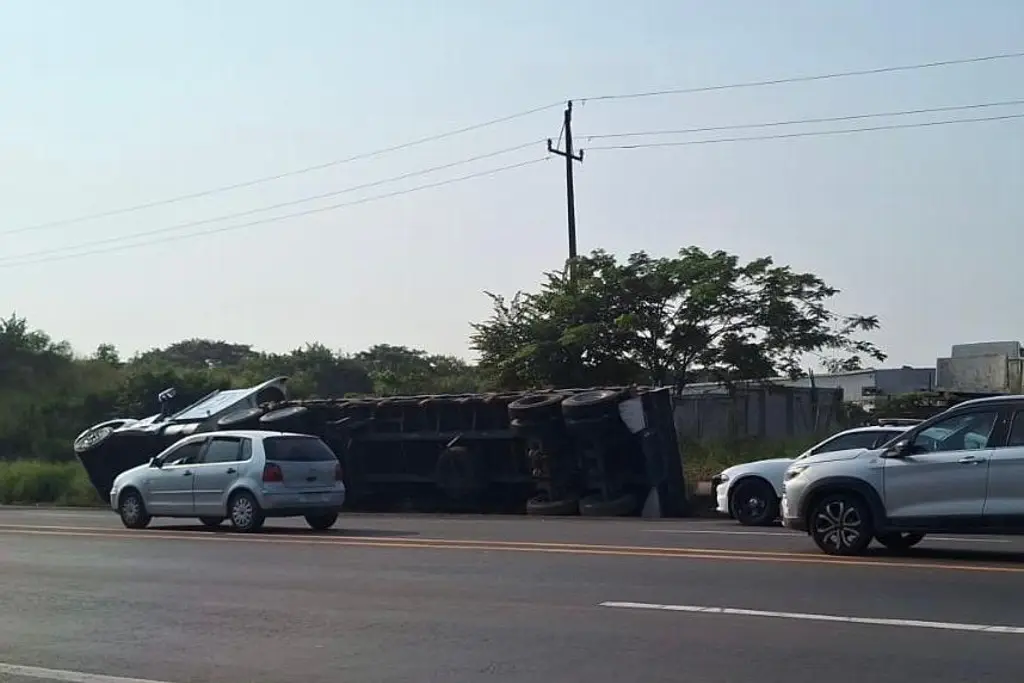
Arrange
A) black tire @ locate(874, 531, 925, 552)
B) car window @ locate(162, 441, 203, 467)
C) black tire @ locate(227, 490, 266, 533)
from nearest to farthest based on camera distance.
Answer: black tire @ locate(874, 531, 925, 552), black tire @ locate(227, 490, 266, 533), car window @ locate(162, 441, 203, 467)

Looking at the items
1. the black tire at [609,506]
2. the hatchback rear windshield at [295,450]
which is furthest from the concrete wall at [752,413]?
the hatchback rear windshield at [295,450]

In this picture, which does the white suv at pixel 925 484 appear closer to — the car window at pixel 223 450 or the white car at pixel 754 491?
the white car at pixel 754 491

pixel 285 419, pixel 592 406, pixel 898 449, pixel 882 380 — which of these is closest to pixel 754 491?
pixel 592 406

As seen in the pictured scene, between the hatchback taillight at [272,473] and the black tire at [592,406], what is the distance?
5506 mm

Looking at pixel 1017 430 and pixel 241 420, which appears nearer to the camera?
pixel 1017 430

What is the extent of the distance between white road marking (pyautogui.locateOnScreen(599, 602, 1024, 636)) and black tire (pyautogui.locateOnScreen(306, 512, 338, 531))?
32.5ft

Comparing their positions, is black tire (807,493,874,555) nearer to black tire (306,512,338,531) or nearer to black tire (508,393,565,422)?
black tire (306,512,338,531)

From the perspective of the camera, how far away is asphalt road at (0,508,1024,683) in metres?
9.37

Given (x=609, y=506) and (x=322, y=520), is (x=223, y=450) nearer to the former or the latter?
(x=322, y=520)

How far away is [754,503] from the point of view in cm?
2130

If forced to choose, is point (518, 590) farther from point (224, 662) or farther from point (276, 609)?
point (224, 662)

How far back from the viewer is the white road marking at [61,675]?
367 inches

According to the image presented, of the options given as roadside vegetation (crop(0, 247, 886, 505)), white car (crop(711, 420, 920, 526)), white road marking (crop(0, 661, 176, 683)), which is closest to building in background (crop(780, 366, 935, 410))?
roadside vegetation (crop(0, 247, 886, 505))

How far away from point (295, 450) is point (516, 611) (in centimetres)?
1004
